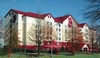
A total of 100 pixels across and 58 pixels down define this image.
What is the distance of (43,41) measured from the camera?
4166cm

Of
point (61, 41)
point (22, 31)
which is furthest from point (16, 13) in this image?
point (61, 41)

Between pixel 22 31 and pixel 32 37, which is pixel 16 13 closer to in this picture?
pixel 22 31

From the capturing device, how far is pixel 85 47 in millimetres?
56469

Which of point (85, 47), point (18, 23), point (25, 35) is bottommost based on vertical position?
point (85, 47)

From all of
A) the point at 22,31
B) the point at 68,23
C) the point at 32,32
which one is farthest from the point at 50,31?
the point at 68,23

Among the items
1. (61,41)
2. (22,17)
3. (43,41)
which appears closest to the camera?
(43,41)

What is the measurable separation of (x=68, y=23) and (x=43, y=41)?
1815 cm

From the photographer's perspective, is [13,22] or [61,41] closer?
[13,22]

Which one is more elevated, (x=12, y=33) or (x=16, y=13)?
(x=16, y=13)

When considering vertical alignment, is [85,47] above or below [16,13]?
below

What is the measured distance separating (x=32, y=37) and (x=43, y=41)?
410cm

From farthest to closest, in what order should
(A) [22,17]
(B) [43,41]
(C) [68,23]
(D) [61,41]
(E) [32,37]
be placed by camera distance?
(C) [68,23], (D) [61,41], (A) [22,17], (E) [32,37], (B) [43,41]

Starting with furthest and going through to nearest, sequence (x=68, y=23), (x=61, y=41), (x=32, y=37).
Answer: (x=68, y=23), (x=61, y=41), (x=32, y=37)

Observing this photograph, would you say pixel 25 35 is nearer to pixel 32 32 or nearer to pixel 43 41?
pixel 32 32
